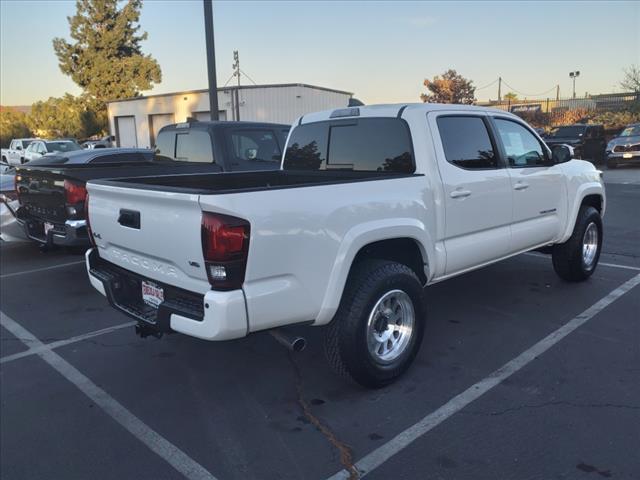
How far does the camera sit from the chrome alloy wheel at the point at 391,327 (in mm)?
3674

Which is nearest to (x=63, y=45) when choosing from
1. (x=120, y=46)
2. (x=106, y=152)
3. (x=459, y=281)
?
(x=120, y=46)

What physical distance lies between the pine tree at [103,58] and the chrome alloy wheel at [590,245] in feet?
164

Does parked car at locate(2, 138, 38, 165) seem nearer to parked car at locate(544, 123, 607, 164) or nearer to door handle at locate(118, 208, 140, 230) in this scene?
parked car at locate(544, 123, 607, 164)

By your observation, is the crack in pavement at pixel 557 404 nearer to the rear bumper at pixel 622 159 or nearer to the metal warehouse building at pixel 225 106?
the rear bumper at pixel 622 159

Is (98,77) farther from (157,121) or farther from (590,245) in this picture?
(590,245)

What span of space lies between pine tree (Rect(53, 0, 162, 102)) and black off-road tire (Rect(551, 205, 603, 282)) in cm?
4989

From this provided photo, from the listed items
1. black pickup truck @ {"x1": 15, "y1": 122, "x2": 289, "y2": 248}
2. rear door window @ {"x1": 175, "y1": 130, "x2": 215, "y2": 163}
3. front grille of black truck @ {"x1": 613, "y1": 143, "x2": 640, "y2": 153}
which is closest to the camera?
black pickup truck @ {"x1": 15, "y1": 122, "x2": 289, "y2": 248}

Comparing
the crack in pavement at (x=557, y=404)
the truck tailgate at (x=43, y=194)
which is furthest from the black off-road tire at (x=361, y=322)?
the truck tailgate at (x=43, y=194)

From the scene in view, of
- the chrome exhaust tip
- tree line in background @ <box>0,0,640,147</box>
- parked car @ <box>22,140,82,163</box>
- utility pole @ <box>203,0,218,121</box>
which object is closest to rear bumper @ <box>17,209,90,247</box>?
the chrome exhaust tip

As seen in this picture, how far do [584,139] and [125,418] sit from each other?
22086mm

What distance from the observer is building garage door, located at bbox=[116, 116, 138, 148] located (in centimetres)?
3538

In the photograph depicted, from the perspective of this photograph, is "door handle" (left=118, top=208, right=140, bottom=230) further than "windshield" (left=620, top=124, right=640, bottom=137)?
No

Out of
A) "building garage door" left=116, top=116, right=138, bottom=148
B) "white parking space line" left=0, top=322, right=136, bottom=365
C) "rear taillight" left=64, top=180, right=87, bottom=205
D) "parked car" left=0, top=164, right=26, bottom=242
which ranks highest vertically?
"building garage door" left=116, top=116, right=138, bottom=148

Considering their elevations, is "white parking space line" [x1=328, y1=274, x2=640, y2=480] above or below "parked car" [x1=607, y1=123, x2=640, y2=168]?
below
